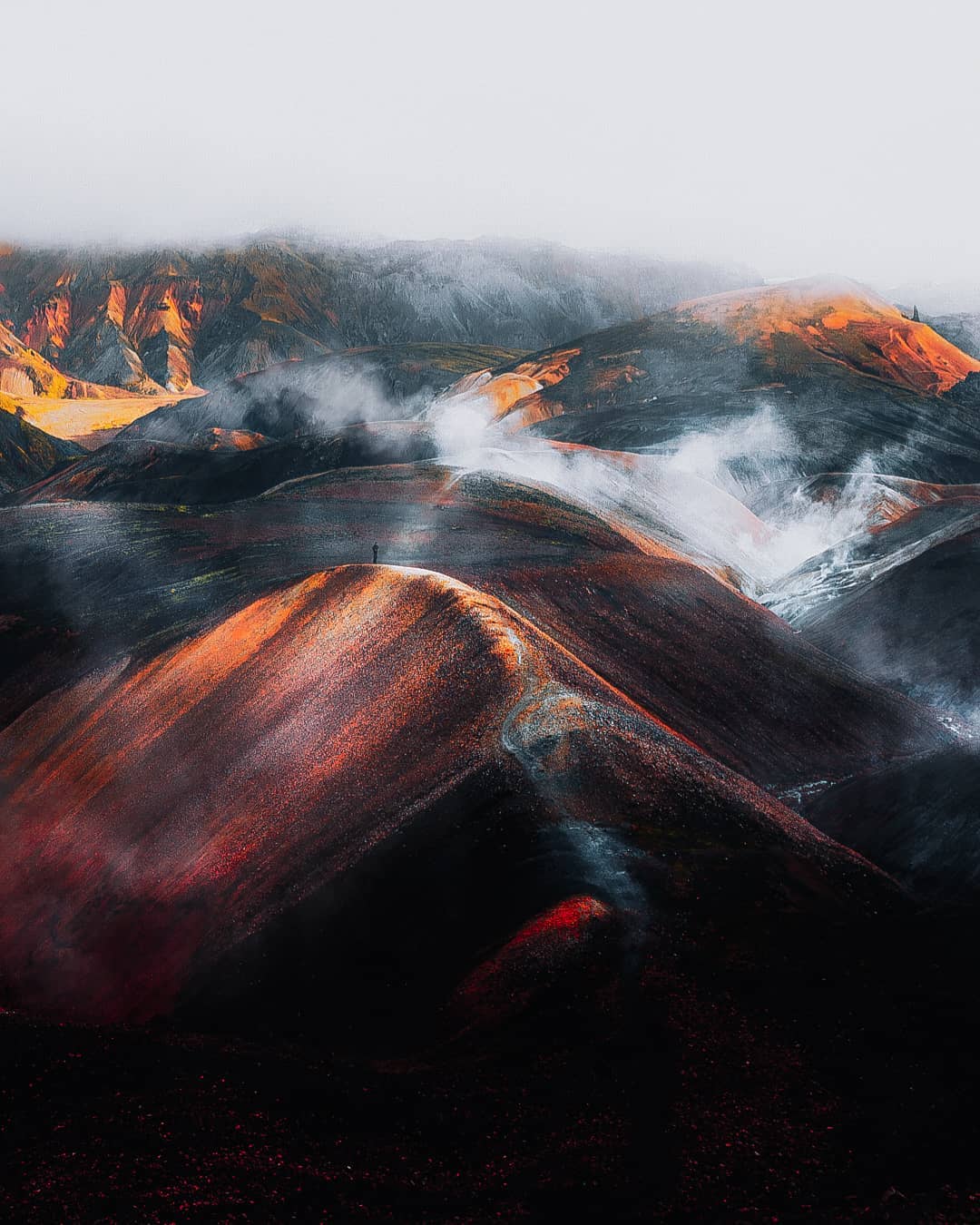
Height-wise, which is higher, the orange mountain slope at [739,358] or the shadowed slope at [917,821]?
the orange mountain slope at [739,358]

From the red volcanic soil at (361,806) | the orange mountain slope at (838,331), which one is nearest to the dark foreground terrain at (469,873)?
the red volcanic soil at (361,806)

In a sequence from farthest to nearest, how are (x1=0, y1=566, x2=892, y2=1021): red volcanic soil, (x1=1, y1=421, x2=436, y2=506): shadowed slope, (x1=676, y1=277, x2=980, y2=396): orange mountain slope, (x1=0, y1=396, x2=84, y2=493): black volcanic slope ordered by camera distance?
(x1=676, y1=277, x2=980, y2=396): orange mountain slope
(x1=0, y1=396, x2=84, y2=493): black volcanic slope
(x1=1, y1=421, x2=436, y2=506): shadowed slope
(x1=0, y1=566, x2=892, y2=1021): red volcanic soil

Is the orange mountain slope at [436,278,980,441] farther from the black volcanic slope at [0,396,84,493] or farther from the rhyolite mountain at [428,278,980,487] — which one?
the black volcanic slope at [0,396,84,493]

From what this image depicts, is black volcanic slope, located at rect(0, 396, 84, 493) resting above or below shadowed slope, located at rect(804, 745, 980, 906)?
A: above

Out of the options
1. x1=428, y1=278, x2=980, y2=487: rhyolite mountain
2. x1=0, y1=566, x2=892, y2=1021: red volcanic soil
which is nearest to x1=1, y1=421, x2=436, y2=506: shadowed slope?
x1=428, y1=278, x2=980, y2=487: rhyolite mountain

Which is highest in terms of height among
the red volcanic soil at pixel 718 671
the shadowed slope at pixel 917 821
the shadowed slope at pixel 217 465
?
the shadowed slope at pixel 217 465

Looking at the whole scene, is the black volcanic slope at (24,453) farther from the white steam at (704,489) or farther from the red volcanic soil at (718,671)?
the red volcanic soil at (718,671)

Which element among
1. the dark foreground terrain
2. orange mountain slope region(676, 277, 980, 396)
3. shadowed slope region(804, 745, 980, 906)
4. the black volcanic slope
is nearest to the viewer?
the dark foreground terrain

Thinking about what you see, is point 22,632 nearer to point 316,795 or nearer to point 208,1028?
point 316,795

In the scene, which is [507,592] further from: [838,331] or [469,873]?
[838,331]
